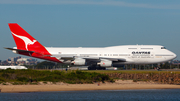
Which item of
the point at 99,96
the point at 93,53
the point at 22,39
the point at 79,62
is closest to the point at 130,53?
the point at 93,53

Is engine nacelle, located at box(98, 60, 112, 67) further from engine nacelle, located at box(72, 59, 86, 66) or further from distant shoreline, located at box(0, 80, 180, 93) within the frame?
distant shoreline, located at box(0, 80, 180, 93)

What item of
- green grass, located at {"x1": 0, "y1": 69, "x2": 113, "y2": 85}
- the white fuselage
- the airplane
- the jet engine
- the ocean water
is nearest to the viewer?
the ocean water

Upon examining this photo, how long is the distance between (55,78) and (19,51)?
18994mm

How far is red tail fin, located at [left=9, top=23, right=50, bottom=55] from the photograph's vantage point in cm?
6006

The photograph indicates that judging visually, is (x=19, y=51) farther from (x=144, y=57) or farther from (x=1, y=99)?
(x=1, y=99)

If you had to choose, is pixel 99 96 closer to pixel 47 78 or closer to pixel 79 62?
pixel 47 78

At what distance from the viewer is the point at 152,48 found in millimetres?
58312

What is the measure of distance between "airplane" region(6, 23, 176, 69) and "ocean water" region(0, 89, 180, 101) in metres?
20.4

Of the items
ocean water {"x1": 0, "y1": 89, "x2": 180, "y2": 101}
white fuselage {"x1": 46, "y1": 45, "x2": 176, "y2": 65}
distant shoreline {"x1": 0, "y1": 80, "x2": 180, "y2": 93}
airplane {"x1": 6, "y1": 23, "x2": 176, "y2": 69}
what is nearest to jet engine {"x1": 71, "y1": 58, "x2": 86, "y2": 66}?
airplane {"x1": 6, "y1": 23, "x2": 176, "y2": 69}

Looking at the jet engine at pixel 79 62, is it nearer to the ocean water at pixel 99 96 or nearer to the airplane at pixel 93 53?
the airplane at pixel 93 53

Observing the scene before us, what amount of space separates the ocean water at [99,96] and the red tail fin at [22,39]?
26.4 meters

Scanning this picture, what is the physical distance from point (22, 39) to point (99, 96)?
102ft

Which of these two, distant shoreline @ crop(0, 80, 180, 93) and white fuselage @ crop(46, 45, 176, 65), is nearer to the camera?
distant shoreline @ crop(0, 80, 180, 93)

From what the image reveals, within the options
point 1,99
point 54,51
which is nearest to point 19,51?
point 54,51
